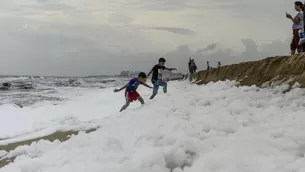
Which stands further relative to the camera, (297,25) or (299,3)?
(297,25)

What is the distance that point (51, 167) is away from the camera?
3.96 meters

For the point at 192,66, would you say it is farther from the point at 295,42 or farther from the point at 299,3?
the point at 299,3

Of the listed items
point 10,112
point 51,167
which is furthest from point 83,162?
point 10,112

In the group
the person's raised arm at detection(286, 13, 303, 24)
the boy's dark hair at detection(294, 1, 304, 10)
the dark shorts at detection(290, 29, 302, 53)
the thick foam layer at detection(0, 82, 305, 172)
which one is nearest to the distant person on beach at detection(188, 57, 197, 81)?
the dark shorts at detection(290, 29, 302, 53)

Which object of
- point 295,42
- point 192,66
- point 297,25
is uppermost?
point 297,25

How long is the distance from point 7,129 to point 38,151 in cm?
571

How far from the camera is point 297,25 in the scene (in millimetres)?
8570

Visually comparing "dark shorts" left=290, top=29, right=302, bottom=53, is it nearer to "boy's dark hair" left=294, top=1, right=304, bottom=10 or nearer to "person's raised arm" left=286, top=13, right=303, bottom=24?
"person's raised arm" left=286, top=13, right=303, bottom=24

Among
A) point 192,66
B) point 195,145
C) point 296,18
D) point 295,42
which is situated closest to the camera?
point 195,145

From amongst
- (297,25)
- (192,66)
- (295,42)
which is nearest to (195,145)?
(297,25)

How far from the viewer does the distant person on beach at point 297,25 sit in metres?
8.21

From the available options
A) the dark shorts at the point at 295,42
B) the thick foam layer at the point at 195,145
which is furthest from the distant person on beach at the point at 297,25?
the thick foam layer at the point at 195,145

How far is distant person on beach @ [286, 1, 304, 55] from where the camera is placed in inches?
323

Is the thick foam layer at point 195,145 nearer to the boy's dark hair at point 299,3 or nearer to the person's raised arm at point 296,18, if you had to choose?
the boy's dark hair at point 299,3
